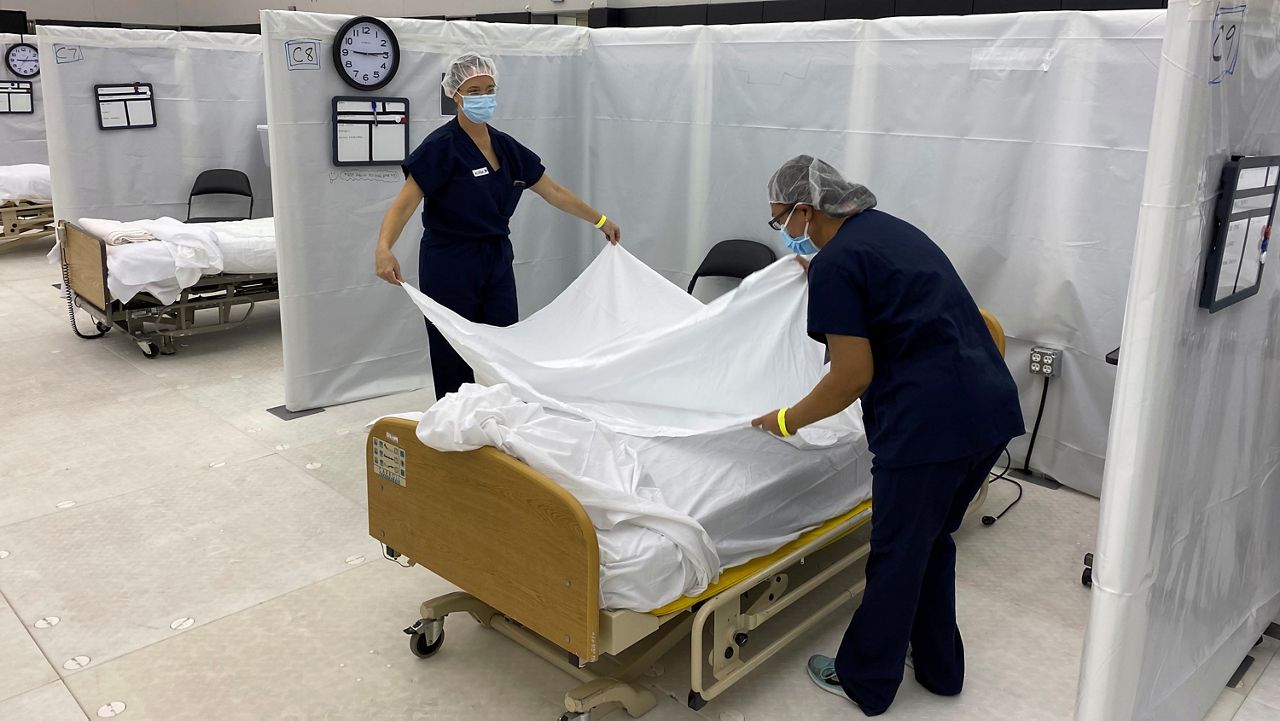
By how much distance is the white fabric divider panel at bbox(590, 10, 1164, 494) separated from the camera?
3.40 meters

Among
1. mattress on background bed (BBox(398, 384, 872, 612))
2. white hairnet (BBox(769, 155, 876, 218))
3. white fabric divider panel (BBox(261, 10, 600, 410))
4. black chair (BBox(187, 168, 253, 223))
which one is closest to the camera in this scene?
mattress on background bed (BBox(398, 384, 872, 612))

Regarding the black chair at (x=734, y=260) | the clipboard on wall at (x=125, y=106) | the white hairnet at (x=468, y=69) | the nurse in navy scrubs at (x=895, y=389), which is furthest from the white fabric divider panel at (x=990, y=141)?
the clipboard on wall at (x=125, y=106)

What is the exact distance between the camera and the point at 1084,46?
11.1 ft

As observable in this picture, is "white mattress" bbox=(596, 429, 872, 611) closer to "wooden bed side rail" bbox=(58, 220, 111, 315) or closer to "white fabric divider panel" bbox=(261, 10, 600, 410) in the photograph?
"white fabric divider panel" bbox=(261, 10, 600, 410)

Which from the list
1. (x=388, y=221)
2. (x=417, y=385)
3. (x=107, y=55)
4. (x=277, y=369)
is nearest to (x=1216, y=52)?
(x=388, y=221)

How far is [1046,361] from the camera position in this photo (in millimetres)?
3674

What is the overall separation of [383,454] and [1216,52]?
1939 mm

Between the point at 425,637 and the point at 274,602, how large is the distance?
22.8 inches

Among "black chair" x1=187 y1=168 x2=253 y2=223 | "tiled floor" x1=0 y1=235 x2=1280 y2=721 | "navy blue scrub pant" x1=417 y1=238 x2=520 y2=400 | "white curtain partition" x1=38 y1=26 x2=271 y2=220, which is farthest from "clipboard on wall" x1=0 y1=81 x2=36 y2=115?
"navy blue scrub pant" x1=417 y1=238 x2=520 y2=400

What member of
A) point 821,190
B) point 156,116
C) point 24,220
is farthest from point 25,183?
point 821,190

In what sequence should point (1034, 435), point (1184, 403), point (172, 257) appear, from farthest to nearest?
1. point (172, 257)
2. point (1034, 435)
3. point (1184, 403)

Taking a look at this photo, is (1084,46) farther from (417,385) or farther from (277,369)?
(277,369)

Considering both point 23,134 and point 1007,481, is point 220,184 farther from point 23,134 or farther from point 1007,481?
point 1007,481

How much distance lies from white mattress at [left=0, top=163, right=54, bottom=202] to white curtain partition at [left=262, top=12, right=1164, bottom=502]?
14.7ft
